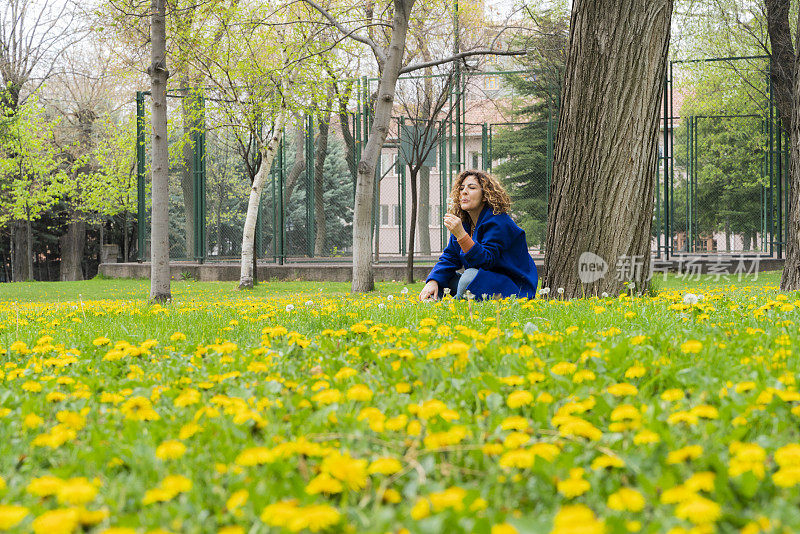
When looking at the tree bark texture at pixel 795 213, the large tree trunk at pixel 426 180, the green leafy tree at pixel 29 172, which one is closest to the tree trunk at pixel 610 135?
the tree bark texture at pixel 795 213

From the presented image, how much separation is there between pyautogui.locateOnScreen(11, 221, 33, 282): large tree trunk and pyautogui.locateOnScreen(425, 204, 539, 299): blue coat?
2879cm

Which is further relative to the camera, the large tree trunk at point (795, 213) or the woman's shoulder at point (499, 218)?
the large tree trunk at point (795, 213)

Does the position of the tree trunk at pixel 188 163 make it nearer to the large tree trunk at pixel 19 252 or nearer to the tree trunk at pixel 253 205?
the tree trunk at pixel 253 205

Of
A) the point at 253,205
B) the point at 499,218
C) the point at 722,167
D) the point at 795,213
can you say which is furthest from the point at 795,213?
the point at 722,167

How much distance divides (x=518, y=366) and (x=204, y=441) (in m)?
1.13

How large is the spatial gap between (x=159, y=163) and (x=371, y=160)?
13.4 feet

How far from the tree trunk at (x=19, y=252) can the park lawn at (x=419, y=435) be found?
30.4 meters

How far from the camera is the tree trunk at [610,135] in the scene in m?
5.23

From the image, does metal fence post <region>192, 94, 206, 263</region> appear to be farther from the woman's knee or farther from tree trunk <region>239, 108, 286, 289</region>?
the woman's knee

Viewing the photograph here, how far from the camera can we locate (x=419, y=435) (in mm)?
1688

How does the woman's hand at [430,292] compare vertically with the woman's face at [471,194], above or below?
below

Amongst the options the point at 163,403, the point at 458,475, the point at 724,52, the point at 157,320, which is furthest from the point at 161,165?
the point at 724,52

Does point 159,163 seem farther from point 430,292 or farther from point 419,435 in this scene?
point 419,435

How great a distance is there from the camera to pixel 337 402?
2.01m
